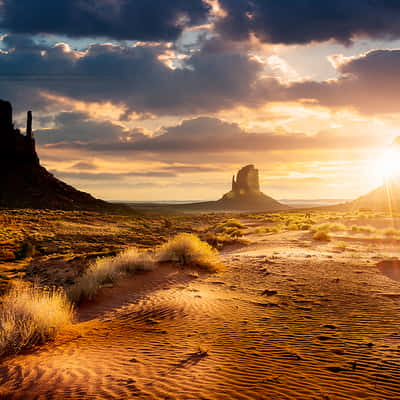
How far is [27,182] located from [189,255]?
68990 mm

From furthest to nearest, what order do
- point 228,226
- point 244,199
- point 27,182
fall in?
point 244,199, point 27,182, point 228,226

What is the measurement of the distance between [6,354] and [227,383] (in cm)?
427

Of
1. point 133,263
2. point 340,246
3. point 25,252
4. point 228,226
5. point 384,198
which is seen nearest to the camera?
point 133,263

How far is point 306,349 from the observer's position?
6.26 metres

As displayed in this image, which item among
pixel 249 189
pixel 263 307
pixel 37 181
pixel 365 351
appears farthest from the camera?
pixel 249 189

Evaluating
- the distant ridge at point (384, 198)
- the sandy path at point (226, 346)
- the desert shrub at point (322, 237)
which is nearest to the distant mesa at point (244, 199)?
the distant ridge at point (384, 198)

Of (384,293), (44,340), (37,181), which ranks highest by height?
(37,181)

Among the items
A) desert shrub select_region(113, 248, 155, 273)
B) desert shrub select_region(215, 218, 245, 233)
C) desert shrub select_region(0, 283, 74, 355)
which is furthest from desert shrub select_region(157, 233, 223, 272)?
desert shrub select_region(215, 218, 245, 233)

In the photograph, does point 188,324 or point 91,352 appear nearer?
point 91,352

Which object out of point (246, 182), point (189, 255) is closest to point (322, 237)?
point (189, 255)

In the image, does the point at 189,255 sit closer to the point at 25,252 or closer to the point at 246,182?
the point at 25,252

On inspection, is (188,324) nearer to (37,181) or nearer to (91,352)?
(91,352)

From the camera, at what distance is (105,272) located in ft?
40.7

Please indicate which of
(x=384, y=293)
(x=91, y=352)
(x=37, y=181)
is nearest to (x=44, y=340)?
(x=91, y=352)
